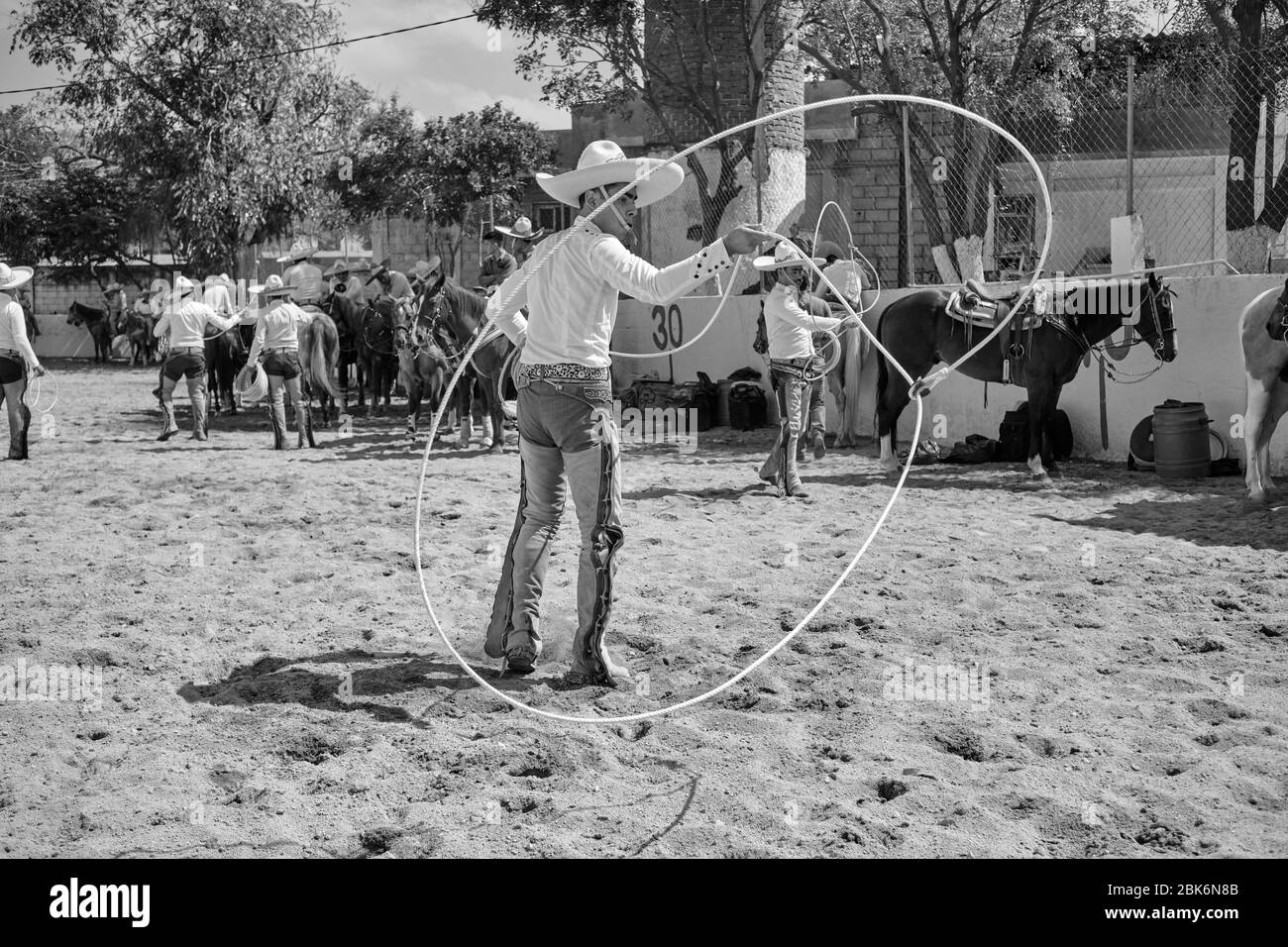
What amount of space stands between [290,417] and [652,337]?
567 centimetres

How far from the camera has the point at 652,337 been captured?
1873 cm

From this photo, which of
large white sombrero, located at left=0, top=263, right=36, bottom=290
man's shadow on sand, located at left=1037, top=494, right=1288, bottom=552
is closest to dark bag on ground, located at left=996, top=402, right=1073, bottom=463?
man's shadow on sand, located at left=1037, top=494, right=1288, bottom=552

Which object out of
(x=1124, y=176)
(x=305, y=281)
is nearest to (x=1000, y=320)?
(x=1124, y=176)

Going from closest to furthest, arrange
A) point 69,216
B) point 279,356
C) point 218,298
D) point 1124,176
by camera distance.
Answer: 1. point 1124,176
2. point 279,356
3. point 218,298
4. point 69,216

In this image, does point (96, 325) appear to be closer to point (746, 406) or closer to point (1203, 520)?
point (746, 406)

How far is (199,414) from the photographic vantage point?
15109 millimetres

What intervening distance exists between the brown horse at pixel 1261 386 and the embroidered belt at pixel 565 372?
20.0 feet

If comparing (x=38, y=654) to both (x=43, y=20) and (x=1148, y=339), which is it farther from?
(x=43, y=20)

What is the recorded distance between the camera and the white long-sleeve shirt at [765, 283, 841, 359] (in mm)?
10375

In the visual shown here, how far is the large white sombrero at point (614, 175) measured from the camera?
5.17 metres

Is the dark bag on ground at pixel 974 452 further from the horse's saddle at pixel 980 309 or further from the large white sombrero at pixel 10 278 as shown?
the large white sombrero at pixel 10 278

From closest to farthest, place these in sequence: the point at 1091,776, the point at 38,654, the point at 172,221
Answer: the point at 1091,776 < the point at 38,654 < the point at 172,221

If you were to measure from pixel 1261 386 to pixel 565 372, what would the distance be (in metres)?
6.34
